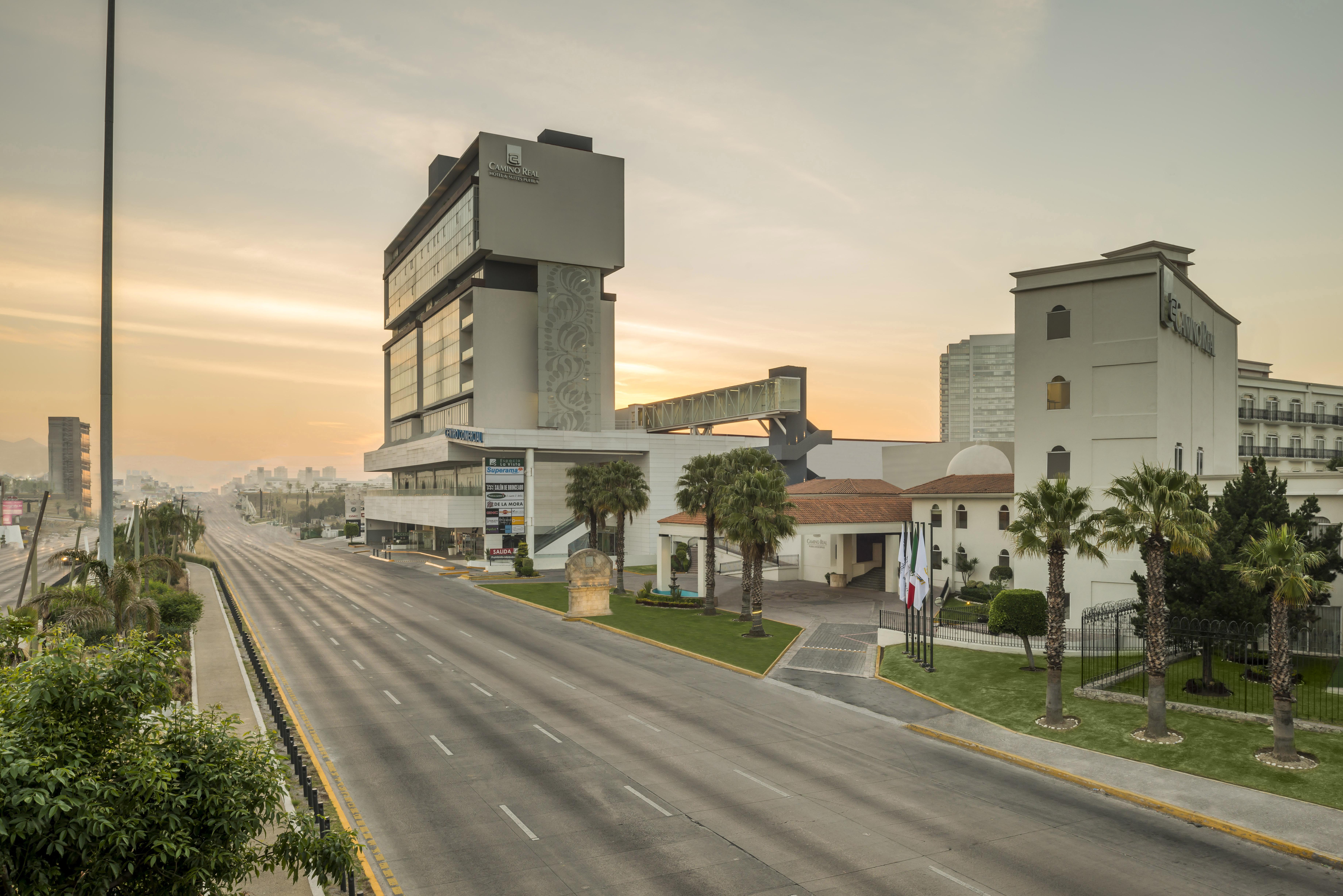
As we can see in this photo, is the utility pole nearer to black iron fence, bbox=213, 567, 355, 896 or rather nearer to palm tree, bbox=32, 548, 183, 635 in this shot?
black iron fence, bbox=213, 567, 355, 896

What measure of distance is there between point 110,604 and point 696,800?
23.1m

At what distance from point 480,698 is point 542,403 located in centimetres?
7155

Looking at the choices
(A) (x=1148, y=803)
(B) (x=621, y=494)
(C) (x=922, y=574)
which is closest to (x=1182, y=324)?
(C) (x=922, y=574)

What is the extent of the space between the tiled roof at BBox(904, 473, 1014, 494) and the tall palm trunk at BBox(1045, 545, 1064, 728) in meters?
24.7

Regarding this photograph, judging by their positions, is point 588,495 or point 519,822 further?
point 588,495

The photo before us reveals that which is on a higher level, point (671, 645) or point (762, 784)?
point (762, 784)

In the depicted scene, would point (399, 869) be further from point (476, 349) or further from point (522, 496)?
point (476, 349)

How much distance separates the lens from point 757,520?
44.9m

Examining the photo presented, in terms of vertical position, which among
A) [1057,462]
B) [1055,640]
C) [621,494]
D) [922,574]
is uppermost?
[1057,462]

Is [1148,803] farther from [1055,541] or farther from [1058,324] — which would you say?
[1058,324]

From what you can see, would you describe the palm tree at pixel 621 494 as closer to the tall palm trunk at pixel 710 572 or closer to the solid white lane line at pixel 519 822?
the tall palm trunk at pixel 710 572

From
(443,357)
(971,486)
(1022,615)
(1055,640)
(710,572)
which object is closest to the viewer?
(1055,640)

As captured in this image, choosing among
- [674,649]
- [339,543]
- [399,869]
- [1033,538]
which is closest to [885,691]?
[1033,538]

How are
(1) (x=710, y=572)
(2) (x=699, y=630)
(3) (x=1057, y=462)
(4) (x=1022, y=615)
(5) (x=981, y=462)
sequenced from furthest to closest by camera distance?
1. (5) (x=981, y=462)
2. (1) (x=710, y=572)
3. (2) (x=699, y=630)
4. (3) (x=1057, y=462)
5. (4) (x=1022, y=615)
